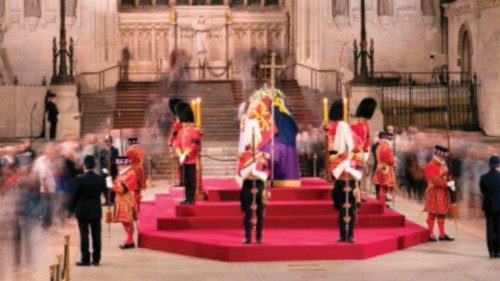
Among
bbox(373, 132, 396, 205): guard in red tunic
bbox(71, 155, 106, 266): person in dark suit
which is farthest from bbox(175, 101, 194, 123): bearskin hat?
bbox(373, 132, 396, 205): guard in red tunic

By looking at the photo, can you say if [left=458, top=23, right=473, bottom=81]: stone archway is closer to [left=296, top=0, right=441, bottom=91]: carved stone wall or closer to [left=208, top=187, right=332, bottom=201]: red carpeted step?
[left=296, top=0, right=441, bottom=91]: carved stone wall

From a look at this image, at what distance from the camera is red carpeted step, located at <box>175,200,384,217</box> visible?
69.0 feet

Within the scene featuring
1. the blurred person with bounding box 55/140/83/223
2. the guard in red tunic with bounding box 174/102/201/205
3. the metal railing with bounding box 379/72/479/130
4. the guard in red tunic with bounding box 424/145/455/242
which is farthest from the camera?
the metal railing with bounding box 379/72/479/130

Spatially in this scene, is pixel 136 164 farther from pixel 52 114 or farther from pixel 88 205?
pixel 52 114

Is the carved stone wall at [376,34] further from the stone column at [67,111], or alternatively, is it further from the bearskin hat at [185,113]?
the bearskin hat at [185,113]

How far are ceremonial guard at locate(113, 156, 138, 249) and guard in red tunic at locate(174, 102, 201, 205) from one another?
145 cm

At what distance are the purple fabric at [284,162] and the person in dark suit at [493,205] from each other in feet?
15.8

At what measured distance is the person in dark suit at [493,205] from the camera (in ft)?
60.0

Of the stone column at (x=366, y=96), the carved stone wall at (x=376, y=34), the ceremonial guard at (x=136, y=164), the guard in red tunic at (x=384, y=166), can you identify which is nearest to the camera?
the ceremonial guard at (x=136, y=164)

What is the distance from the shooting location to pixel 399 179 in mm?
29125

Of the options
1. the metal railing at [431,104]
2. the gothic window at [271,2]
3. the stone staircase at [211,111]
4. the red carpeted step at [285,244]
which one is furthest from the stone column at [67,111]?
the red carpeted step at [285,244]

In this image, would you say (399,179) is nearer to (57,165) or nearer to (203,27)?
(57,165)

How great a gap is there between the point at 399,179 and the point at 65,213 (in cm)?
919

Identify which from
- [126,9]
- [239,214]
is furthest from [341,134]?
[126,9]
